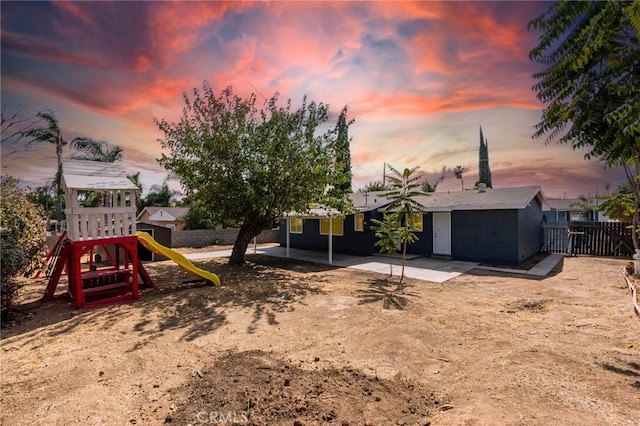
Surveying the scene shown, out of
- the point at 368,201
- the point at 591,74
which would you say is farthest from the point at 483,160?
the point at 591,74

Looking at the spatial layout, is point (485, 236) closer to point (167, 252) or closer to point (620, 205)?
point (620, 205)

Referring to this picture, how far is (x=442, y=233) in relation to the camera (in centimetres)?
1339

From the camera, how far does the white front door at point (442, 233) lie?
13.2 metres

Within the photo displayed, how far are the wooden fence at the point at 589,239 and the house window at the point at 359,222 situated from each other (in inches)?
354

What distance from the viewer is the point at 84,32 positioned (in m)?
7.07

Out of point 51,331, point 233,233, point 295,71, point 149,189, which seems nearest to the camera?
point 51,331

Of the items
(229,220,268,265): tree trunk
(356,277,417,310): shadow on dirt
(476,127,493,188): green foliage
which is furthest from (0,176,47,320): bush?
(476,127,493,188): green foliage

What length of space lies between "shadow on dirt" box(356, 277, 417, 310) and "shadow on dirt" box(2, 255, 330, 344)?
57.3 inches

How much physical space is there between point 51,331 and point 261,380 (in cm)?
445

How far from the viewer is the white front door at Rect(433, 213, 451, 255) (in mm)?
13172

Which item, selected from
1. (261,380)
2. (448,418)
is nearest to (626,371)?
(448,418)

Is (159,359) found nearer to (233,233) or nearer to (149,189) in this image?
(233,233)

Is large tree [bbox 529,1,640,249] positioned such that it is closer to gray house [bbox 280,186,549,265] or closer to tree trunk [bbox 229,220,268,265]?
gray house [bbox 280,186,549,265]

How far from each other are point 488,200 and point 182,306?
1179cm
